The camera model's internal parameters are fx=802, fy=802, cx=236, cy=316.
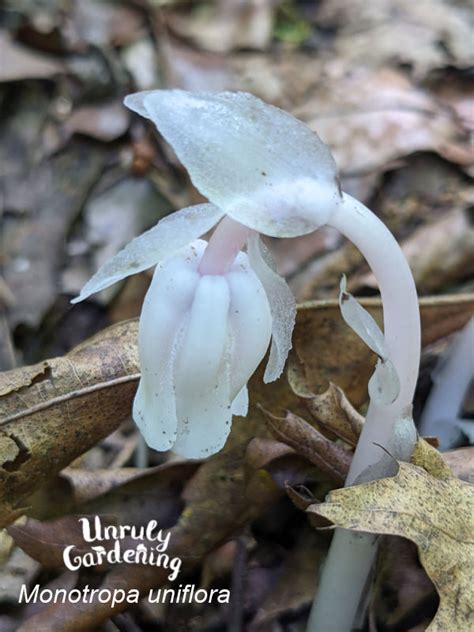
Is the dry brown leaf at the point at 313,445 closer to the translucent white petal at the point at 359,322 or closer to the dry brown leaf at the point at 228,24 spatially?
the translucent white petal at the point at 359,322

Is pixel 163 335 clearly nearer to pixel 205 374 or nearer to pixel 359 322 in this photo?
pixel 205 374

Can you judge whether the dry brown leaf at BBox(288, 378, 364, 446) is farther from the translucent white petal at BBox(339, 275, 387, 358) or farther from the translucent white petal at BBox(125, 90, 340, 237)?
the translucent white petal at BBox(125, 90, 340, 237)

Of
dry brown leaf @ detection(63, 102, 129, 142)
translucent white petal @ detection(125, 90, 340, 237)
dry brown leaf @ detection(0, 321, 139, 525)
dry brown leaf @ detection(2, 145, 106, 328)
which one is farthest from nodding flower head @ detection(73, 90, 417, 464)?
dry brown leaf @ detection(63, 102, 129, 142)

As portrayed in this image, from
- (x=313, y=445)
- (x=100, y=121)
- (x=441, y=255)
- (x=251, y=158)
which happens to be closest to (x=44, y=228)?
(x=100, y=121)

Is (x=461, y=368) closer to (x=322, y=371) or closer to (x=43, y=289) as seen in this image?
(x=322, y=371)

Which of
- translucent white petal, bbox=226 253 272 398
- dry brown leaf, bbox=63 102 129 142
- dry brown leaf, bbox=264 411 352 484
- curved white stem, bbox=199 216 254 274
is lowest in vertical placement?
dry brown leaf, bbox=63 102 129 142
